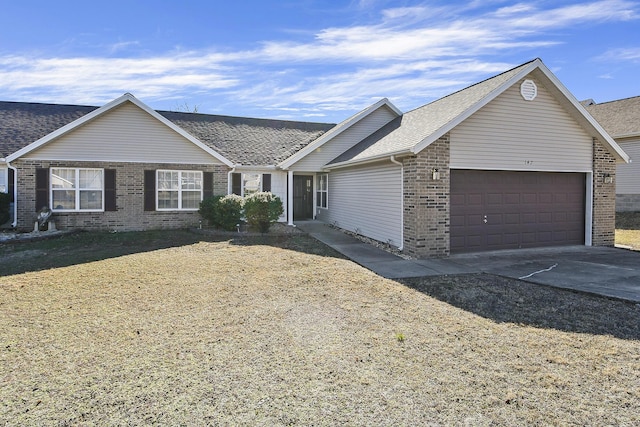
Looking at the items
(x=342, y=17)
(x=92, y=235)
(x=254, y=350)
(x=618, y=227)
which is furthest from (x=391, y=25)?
(x=618, y=227)

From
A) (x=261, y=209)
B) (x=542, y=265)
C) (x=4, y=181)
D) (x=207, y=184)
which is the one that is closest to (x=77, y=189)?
(x=4, y=181)

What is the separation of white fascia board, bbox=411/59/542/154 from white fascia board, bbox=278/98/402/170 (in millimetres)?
7315

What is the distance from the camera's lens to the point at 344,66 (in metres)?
17.7

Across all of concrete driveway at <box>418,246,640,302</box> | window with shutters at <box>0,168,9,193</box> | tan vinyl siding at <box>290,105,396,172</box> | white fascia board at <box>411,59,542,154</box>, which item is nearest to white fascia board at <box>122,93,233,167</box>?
tan vinyl siding at <box>290,105,396,172</box>

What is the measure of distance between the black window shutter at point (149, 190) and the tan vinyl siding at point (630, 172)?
22327 mm

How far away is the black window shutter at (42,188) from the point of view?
1425 cm

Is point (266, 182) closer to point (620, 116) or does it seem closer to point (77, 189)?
point (77, 189)

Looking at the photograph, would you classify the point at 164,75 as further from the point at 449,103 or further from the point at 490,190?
the point at 490,190

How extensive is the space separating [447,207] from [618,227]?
480 inches

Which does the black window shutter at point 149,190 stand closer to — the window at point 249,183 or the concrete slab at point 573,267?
the window at point 249,183

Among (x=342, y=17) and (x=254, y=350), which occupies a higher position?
(x=342, y=17)

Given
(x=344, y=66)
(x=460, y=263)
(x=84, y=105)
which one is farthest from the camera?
(x=84, y=105)

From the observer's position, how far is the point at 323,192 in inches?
716

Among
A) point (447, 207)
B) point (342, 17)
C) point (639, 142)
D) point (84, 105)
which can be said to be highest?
point (342, 17)
